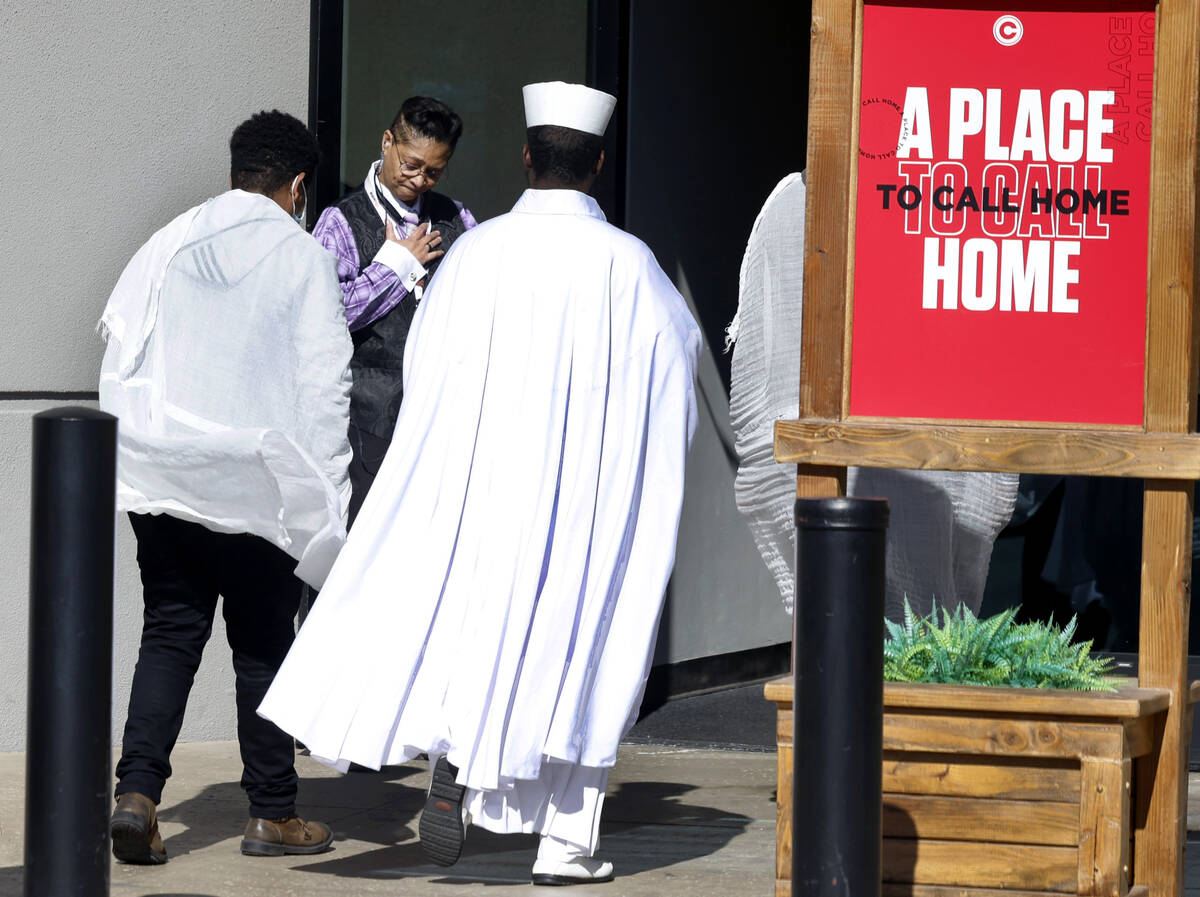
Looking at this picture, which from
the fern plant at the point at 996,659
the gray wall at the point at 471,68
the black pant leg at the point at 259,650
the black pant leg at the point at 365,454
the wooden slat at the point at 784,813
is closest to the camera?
the wooden slat at the point at 784,813

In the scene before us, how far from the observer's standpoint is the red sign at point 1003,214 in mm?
3588

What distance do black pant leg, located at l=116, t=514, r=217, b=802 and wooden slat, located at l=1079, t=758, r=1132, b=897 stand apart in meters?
2.13

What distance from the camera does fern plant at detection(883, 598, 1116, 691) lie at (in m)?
3.62

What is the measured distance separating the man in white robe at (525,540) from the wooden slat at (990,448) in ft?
2.71

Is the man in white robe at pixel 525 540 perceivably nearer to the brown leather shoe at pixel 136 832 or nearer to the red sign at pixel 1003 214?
the brown leather shoe at pixel 136 832

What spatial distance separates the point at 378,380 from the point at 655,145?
172 centimetres

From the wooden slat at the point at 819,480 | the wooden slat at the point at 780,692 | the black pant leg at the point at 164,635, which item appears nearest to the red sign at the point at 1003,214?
the wooden slat at the point at 819,480

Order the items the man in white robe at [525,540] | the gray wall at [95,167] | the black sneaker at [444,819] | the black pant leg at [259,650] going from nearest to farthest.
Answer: the black sneaker at [444,819], the man in white robe at [525,540], the black pant leg at [259,650], the gray wall at [95,167]

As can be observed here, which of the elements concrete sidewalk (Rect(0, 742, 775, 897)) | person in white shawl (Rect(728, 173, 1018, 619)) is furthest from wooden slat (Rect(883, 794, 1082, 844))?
person in white shawl (Rect(728, 173, 1018, 619))

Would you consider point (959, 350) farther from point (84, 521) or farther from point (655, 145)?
point (655, 145)

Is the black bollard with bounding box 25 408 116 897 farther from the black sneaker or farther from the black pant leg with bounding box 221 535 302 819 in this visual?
the black pant leg with bounding box 221 535 302 819

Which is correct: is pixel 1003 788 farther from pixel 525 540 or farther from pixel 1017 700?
pixel 525 540

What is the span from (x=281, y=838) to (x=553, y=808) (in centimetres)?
68

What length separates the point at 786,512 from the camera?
510 cm
